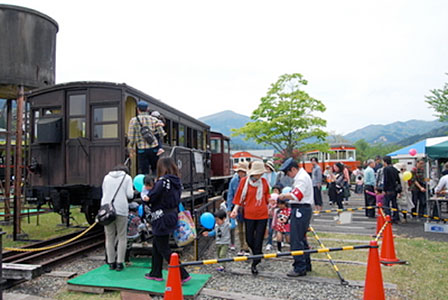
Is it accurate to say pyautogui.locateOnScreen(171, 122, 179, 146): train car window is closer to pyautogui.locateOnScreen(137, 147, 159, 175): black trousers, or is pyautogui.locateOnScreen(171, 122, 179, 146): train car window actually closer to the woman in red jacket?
pyautogui.locateOnScreen(137, 147, 159, 175): black trousers

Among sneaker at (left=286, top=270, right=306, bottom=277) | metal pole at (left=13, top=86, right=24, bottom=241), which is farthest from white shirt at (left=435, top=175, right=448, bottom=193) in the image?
metal pole at (left=13, top=86, right=24, bottom=241)

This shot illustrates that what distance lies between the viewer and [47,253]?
637 cm

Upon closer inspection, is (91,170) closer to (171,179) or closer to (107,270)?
(107,270)

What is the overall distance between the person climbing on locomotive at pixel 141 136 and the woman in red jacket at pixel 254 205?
7.75 feet

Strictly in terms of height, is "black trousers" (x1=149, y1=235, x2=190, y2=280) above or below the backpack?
below

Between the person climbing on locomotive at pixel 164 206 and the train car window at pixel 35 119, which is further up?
the train car window at pixel 35 119

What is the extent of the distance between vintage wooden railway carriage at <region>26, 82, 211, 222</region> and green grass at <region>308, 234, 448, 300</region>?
3.48 m

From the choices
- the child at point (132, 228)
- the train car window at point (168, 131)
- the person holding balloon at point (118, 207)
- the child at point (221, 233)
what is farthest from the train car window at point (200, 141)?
the person holding balloon at point (118, 207)

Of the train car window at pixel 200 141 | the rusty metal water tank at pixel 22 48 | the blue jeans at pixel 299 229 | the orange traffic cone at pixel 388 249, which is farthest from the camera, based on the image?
the train car window at pixel 200 141

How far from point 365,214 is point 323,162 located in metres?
23.1

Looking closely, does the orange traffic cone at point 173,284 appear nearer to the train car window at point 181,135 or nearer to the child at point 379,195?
the train car window at point 181,135

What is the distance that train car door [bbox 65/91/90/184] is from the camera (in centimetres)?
769

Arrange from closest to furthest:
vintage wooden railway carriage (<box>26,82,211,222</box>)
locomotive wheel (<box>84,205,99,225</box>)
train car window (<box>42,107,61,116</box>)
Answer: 1. vintage wooden railway carriage (<box>26,82,211,222</box>)
2. locomotive wheel (<box>84,205,99,225</box>)
3. train car window (<box>42,107,61,116</box>)

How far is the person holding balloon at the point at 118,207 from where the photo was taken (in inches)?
203
